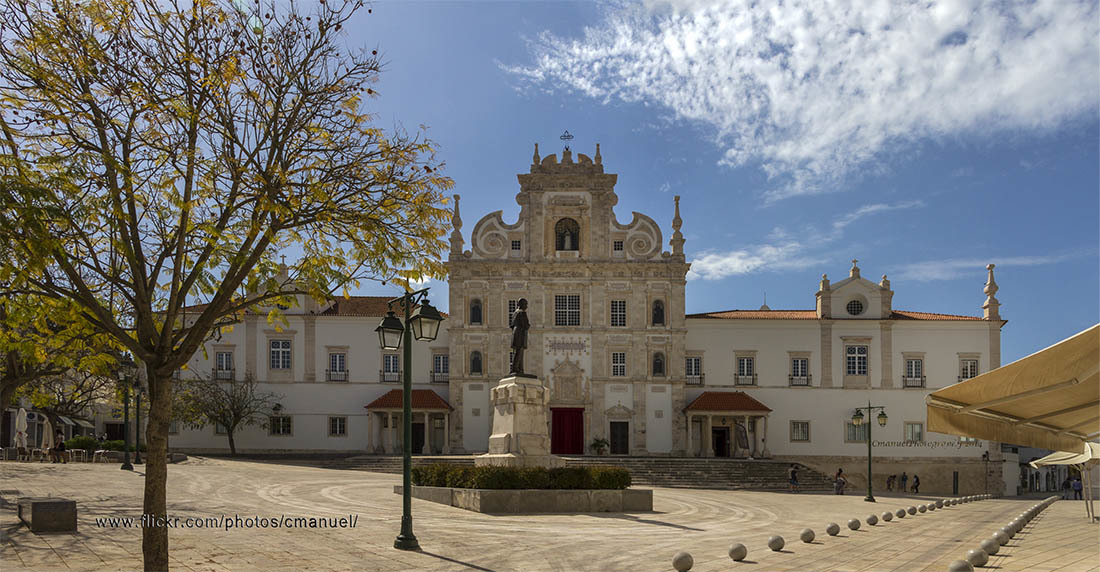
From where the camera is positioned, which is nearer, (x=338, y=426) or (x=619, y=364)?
(x=619, y=364)

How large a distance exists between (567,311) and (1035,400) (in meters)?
40.5

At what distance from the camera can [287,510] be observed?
18484mm

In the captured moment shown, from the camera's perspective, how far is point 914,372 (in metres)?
49.2

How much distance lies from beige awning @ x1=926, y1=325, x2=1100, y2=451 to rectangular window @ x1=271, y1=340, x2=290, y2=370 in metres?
43.6

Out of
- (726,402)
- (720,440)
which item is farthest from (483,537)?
(720,440)

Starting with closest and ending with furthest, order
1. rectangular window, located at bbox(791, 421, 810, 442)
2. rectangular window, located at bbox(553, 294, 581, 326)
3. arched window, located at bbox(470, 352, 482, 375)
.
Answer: arched window, located at bbox(470, 352, 482, 375) → rectangular window, located at bbox(553, 294, 581, 326) → rectangular window, located at bbox(791, 421, 810, 442)

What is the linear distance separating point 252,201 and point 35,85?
2.46 m

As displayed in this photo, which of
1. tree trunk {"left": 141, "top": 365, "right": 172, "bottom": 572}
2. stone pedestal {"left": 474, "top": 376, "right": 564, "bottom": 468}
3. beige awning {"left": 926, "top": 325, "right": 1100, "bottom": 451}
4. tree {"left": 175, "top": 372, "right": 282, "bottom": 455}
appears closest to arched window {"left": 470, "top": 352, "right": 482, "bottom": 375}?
tree {"left": 175, "top": 372, "right": 282, "bottom": 455}

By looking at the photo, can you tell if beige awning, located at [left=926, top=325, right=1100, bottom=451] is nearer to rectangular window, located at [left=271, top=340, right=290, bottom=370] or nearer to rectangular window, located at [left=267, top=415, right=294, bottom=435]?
rectangular window, located at [left=267, top=415, right=294, bottom=435]

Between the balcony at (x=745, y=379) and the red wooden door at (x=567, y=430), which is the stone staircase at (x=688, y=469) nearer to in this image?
the red wooden door at (x=567, y=430)

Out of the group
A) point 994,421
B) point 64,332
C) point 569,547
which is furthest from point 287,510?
point 994,421

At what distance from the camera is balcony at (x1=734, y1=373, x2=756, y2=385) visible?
4909 cm

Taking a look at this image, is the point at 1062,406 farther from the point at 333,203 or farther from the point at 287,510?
the point at 287,510

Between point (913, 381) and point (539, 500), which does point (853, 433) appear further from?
point (539, 500)
